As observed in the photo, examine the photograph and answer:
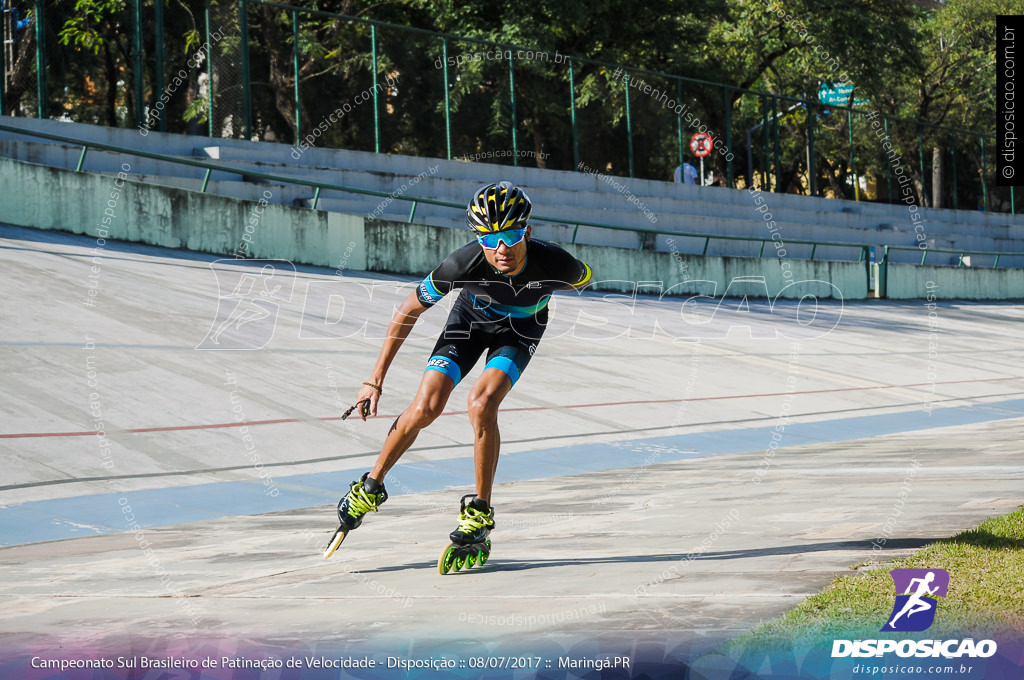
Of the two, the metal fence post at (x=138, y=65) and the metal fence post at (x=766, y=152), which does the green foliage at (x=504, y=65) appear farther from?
the metal fence post at (x=138, y=65)

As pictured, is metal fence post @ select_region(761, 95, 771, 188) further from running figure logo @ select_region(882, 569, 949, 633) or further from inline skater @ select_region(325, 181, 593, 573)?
running figure logo @ select_region(882, 569, 949, 633)

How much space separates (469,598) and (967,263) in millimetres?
30830

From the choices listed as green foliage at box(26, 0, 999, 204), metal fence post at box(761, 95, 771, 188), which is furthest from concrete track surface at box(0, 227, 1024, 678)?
metal fence post at box(761, 95, 771, 188)

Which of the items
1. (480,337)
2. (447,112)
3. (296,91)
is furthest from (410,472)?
(447,112)

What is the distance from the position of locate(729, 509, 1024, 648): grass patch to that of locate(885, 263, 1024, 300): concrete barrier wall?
23603 millimetres

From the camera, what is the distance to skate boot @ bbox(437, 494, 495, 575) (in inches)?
173

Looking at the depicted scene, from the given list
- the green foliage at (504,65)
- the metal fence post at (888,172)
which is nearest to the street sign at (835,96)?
the green foliage at (504,65)

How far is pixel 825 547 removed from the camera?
4492mm

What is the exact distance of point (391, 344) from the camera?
471 centimetres

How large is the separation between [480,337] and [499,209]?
2.42ft

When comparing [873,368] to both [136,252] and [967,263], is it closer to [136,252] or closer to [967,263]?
[136,252]

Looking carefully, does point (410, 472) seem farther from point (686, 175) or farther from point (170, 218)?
point (686, 175)

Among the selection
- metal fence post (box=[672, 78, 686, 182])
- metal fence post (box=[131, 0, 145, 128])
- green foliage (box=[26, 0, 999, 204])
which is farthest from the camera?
metal fence post (box=[672, 78, 686, 182])

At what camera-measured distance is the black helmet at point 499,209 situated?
4.57 meters
